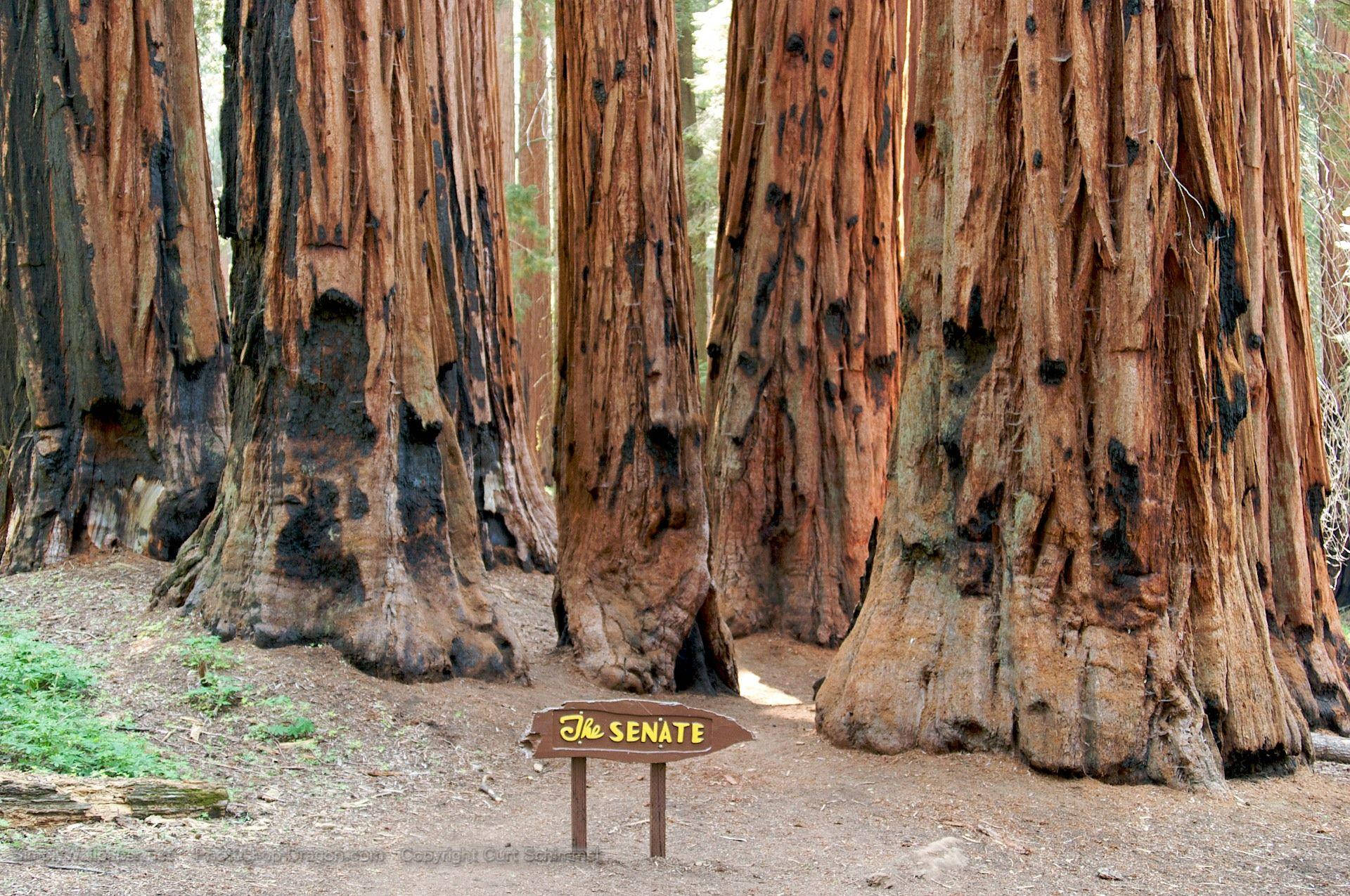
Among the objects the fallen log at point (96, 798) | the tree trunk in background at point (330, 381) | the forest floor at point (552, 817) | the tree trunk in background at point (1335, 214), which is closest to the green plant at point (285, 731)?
the forest floor at point (552, 817)

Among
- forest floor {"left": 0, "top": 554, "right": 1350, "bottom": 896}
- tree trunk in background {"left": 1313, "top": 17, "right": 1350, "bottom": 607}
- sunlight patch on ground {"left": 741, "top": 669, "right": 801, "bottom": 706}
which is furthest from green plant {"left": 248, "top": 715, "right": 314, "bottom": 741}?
tree trunk in background {"left": 1313, "top": 17, "right": 1350, "bottom": 607}

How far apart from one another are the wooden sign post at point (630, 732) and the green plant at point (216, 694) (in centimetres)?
205

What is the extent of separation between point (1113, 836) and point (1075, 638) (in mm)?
940

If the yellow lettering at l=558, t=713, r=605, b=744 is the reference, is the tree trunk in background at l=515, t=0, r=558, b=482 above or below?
above

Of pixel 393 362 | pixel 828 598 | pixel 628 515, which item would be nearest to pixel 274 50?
pixel 393 362

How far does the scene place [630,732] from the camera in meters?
4.08

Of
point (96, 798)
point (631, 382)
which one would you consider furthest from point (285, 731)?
point (631, 382)

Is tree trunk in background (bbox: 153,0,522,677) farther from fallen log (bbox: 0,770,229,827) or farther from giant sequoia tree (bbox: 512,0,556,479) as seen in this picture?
giant sequoia tree (bbox: 512,0,556,479)

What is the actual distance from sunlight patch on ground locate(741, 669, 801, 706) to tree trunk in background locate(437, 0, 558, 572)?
2.94 metres

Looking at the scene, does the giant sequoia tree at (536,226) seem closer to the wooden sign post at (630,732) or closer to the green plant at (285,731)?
the green plant at (285,731)

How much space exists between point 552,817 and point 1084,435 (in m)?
2.75

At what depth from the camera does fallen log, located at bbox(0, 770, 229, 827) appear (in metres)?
4.02

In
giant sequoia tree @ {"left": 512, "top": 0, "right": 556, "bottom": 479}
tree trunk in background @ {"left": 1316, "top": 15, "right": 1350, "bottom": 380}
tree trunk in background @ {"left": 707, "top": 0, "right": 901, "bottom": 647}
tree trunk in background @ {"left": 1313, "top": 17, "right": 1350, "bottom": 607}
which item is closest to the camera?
tree trunk in background @ {"left": 707, "top": 0, "right": 901, "bottom": 647}

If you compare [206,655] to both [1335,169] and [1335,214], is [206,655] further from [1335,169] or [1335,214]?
[1335,214]
